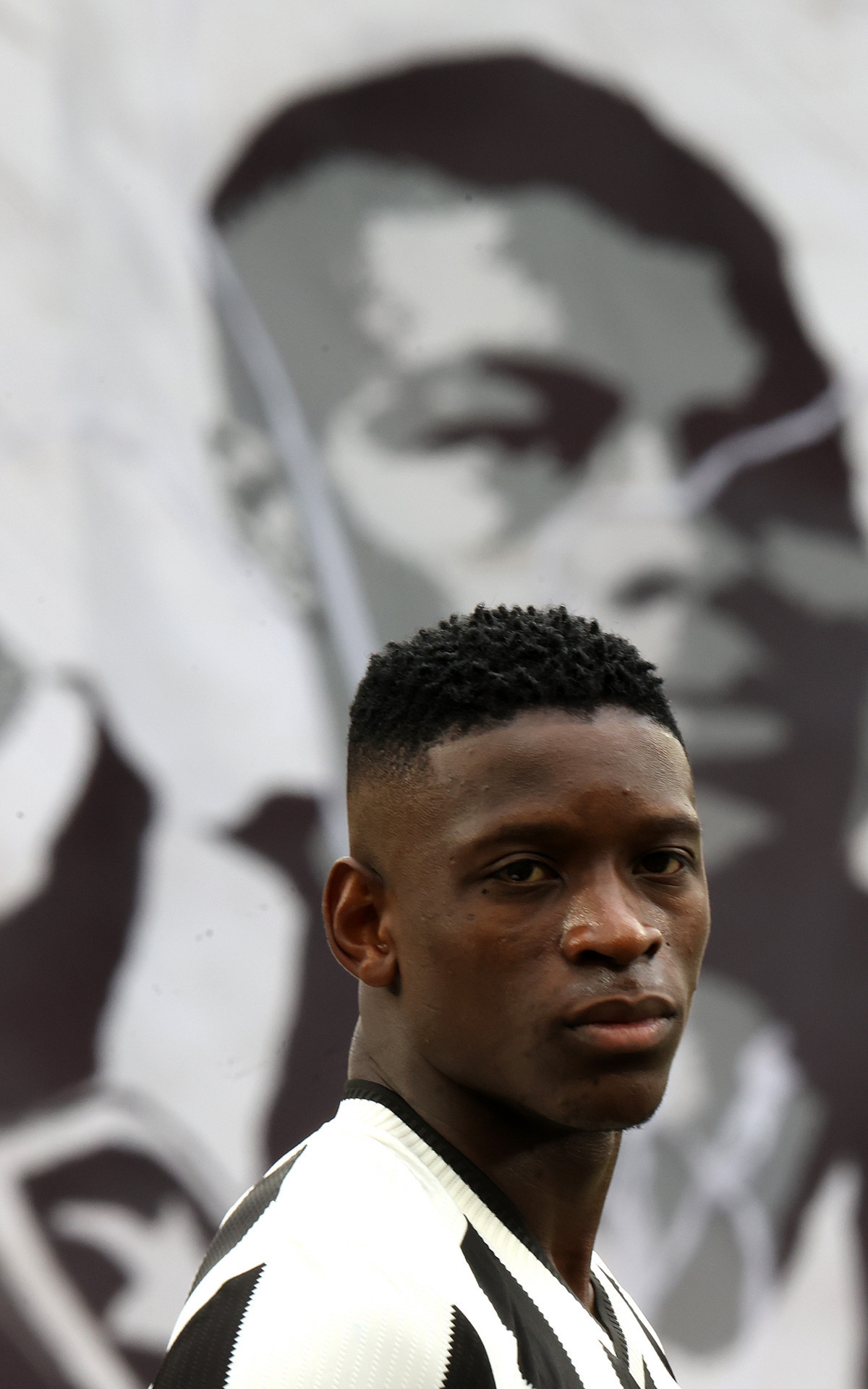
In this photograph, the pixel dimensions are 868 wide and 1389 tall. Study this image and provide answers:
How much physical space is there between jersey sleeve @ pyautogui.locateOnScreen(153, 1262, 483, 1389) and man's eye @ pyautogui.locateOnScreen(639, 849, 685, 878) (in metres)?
0.23

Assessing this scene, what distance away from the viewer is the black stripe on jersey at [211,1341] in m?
0.54

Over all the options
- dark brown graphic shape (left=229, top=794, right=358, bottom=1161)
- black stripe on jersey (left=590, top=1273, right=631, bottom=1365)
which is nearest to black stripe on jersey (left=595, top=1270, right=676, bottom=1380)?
black stripe on jersey (left=590, top=1273, right=631, bottom=1365)

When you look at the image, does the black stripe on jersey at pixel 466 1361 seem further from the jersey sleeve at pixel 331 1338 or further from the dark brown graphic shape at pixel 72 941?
the dark brown graphic shape at pixel 72 941

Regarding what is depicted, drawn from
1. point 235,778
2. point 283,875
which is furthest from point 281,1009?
point 235,778

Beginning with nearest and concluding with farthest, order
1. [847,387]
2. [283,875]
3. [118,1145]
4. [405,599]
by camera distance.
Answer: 1. [118,1145]
2. [283,875]
3. [405,599]
4. [847,387]

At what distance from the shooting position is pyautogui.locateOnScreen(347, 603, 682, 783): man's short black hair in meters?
0.67

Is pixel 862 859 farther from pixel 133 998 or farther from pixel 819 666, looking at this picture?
pixel 133 998

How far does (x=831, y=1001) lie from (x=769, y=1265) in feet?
1.24

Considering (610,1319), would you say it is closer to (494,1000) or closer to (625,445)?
(494,1000)

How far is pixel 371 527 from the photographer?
6.54 ft

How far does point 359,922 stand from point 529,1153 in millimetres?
143

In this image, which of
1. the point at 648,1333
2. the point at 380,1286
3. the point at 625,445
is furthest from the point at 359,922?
the point at 625,445

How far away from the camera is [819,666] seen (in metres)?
2.12

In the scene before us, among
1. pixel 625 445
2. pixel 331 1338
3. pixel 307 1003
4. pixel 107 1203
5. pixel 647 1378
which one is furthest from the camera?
pixel 625 445
